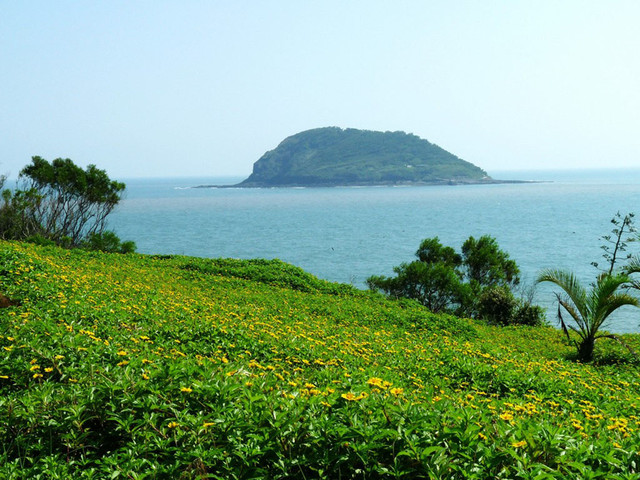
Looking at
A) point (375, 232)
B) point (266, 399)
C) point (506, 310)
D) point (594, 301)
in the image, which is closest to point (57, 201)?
point (506, 310)

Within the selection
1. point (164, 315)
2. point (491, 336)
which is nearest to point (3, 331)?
point (164, 315)

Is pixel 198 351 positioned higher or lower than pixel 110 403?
lower

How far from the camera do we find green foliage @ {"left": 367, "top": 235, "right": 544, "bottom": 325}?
24.6m

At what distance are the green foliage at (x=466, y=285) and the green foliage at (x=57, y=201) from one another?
61.6 feet

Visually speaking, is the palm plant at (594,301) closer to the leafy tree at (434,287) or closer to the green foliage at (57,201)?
the leafy tree at (434,287)

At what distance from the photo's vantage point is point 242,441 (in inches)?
135

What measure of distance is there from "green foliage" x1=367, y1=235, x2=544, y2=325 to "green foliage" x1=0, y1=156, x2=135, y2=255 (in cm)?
1877

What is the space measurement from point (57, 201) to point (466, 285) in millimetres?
31230

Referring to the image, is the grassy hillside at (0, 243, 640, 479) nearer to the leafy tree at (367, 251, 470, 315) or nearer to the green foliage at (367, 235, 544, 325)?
the green foliage at (367, 235, 544, 325)

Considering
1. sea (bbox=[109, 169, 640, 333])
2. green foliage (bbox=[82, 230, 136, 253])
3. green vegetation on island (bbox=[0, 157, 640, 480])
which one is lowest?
sea (bbox=[109, 169, 640, 333])

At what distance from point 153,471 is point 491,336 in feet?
47.4

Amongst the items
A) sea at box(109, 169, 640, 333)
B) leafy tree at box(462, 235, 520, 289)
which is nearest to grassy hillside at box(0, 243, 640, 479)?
leafy tree at box(462, 235, 520, 289)

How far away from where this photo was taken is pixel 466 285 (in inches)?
1128

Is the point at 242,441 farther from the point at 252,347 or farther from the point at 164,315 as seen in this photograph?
the point at 164,315
